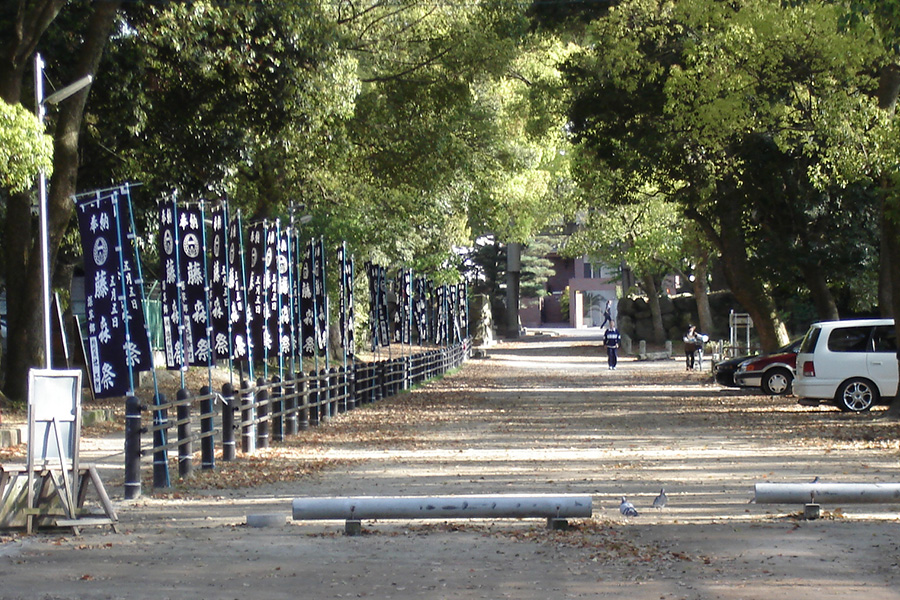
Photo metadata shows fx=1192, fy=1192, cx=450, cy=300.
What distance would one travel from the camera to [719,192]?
2842 cm

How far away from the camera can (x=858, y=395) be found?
21.8 metres

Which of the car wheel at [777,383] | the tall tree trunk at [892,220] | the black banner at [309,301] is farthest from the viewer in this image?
the car wheel at [777,383]

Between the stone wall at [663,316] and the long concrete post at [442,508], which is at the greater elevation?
the stone wall at [663,316]

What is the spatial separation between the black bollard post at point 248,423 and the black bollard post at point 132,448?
440 cm

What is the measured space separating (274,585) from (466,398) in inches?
878

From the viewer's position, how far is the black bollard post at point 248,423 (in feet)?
53.7

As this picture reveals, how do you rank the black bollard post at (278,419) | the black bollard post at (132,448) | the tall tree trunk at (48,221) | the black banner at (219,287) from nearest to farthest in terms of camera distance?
the black bollard post at (132,448), the black banner at (219,287), the black bollard post at (278,419), the tall tree trunk at (48,221)

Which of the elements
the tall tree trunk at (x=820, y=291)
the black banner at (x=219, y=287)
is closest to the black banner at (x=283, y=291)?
the black banner at (x=219, y=287)

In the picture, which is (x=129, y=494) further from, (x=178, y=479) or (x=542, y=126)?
(x=542, y=126)

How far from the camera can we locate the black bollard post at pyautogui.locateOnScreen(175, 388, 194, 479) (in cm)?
1315

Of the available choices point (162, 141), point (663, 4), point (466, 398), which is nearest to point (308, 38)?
Answer: point (162, 141)

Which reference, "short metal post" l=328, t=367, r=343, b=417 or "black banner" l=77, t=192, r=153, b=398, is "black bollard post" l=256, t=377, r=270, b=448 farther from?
"short metal post" l=328, t=367, r=343, b=417

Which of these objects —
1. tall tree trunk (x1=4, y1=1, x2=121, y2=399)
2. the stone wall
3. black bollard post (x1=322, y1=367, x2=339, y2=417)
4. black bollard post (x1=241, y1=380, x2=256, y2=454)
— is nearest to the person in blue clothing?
the stone wall

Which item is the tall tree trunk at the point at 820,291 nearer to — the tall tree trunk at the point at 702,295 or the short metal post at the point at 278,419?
the short metal post at the point at 278,419
